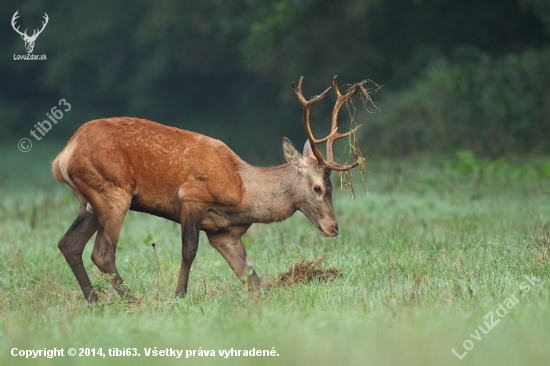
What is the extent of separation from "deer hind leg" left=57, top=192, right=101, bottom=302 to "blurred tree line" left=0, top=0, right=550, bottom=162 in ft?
40.2

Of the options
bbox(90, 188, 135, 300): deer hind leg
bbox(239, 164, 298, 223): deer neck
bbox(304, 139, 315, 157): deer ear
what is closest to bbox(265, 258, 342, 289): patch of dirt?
bbox(239, 164, 298, 223): deer neck

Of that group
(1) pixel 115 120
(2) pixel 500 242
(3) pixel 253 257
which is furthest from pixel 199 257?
(2) pixel 500 242

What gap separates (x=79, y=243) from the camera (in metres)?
7.62

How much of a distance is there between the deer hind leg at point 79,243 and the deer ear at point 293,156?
6.06ft

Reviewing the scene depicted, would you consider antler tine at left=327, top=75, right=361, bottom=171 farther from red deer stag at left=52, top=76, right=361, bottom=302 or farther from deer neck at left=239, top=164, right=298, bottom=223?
deer neck at left=239, top=164, right=298, bottom=223

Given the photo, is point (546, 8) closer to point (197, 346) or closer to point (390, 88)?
point (390, 88)

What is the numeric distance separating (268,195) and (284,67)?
75.9 ft

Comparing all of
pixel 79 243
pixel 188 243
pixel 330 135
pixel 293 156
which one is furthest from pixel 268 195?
pixel 79 243

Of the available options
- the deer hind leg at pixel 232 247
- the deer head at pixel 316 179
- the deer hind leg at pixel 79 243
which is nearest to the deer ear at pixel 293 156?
the deer head at pixel 316 179

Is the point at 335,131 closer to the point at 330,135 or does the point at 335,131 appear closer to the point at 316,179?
the point at 330,135

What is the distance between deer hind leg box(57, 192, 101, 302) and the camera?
7.53 metres

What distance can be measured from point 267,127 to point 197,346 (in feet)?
98.9

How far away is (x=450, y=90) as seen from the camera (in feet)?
68.2

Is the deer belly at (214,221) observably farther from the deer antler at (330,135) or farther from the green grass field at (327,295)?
the deer antler at (330,135)
